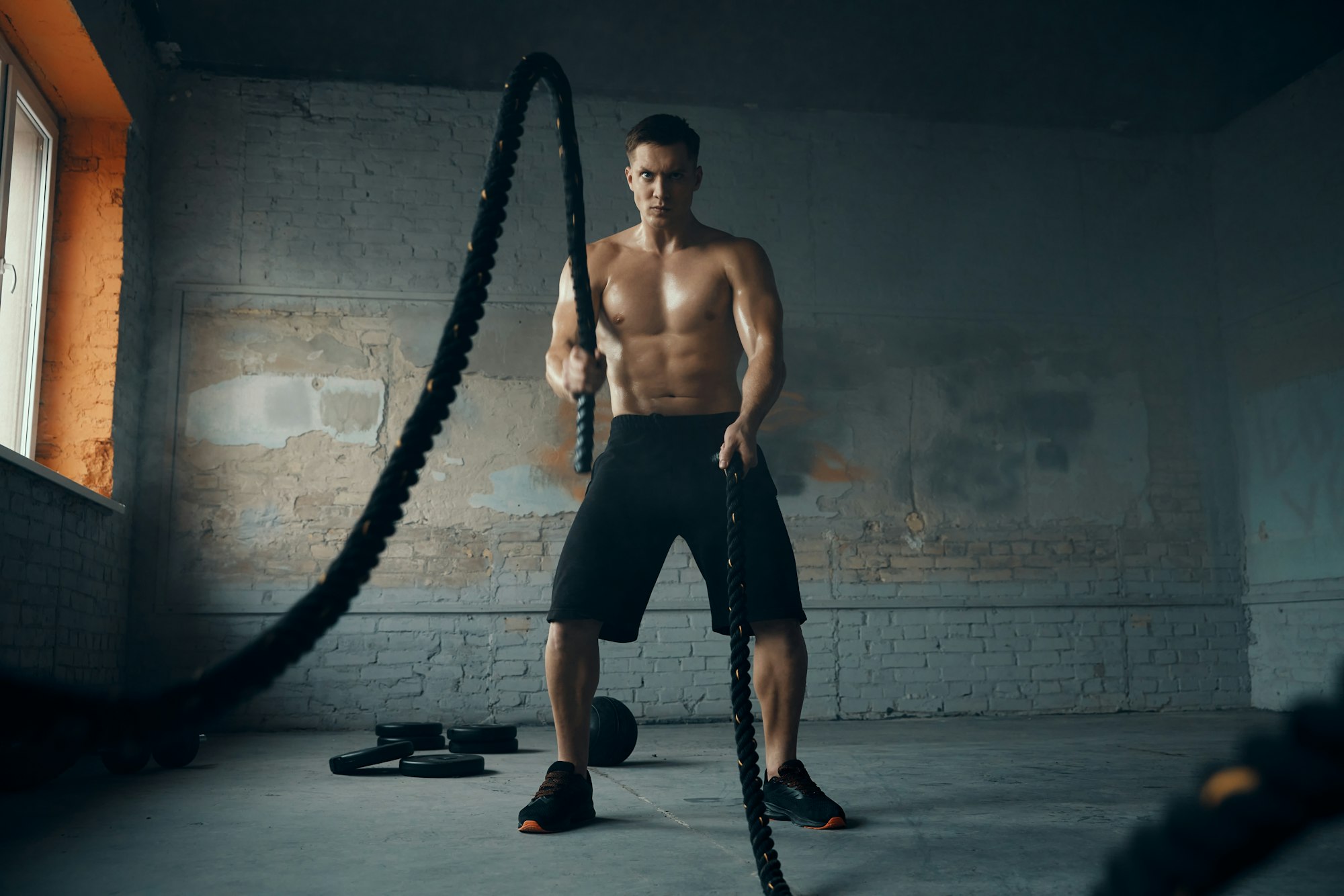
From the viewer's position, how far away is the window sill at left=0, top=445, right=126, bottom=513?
3.39 meters

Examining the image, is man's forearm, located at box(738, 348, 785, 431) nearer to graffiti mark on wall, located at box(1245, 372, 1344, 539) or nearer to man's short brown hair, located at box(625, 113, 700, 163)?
man's short brown hair, located at box(625, 113, 700, 163)

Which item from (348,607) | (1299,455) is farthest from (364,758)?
(1299,455)

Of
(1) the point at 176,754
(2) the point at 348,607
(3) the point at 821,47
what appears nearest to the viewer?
(2) the point at 348,607

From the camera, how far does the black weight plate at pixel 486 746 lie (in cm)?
386

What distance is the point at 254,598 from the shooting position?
5.15m

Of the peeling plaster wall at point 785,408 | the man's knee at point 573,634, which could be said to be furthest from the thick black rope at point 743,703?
the peeling plaster wall at point 785,408

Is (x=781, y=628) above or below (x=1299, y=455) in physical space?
below

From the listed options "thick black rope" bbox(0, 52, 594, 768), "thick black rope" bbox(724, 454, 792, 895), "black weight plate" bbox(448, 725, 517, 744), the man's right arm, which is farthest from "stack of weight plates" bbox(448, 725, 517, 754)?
"thick black rope" bbox(0, 52, 594, 768)

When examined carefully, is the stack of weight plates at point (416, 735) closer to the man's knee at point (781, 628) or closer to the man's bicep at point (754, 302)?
the man's knee at point (781, 628)

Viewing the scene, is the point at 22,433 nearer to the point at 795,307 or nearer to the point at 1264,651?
the point at 795,307

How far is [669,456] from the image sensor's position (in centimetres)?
246

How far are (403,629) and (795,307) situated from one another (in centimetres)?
271

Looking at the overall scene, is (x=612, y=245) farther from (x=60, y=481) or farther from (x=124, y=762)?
(x=60, y=481)

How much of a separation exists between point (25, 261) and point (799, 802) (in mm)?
4178
